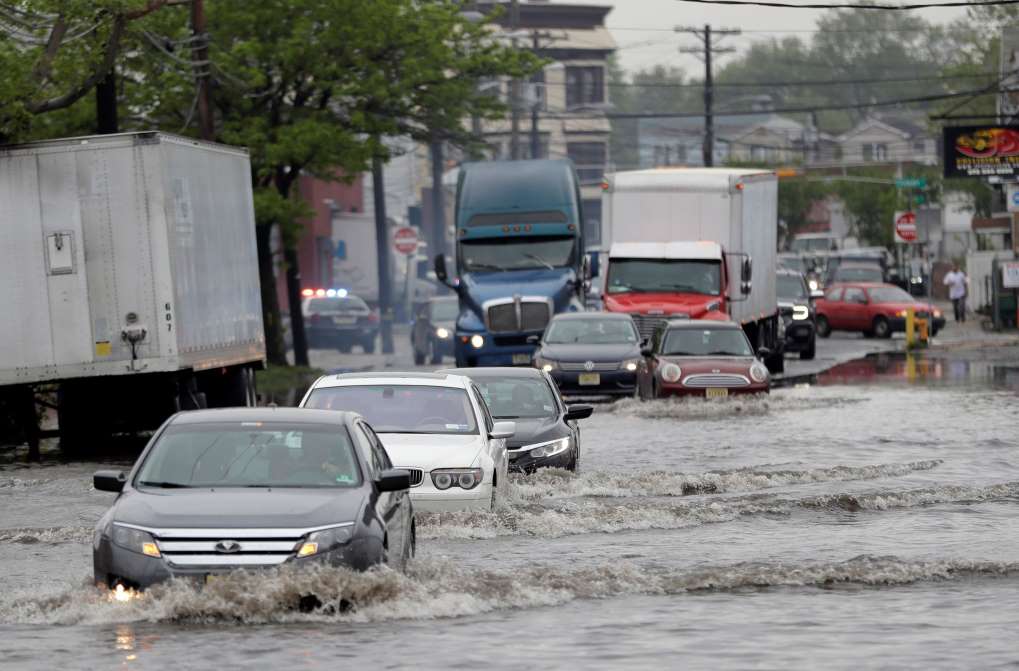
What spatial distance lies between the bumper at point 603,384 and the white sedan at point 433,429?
15254 millimetres

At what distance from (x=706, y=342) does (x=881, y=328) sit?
84.4 ft

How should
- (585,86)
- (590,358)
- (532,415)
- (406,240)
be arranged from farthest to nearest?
1. (585,86)
2. (406,240)
3. (590,358)
4. (532,415)

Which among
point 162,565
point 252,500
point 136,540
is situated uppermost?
point 252,500

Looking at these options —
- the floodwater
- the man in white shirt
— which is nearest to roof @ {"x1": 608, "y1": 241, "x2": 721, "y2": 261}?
the floodwater

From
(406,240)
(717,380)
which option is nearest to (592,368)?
(717,380)

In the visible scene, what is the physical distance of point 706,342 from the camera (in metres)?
32.5

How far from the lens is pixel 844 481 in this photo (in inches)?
851

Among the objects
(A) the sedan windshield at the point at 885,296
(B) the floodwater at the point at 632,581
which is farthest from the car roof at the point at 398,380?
(A) the sedan windshield at the point at 885,296

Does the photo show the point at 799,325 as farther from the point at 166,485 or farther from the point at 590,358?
the point at 166,485

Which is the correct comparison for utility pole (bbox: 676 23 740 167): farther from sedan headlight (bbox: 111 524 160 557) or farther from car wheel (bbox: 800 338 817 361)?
sedan headlight (bbox: 111 524 160 557)

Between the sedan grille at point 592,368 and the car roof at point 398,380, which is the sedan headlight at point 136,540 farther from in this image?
the sedan grille at point 592,368

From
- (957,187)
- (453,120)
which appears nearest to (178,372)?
(453,120)

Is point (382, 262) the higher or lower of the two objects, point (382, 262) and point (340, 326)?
the higher

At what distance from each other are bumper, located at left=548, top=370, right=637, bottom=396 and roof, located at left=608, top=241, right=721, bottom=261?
5.26 metres
